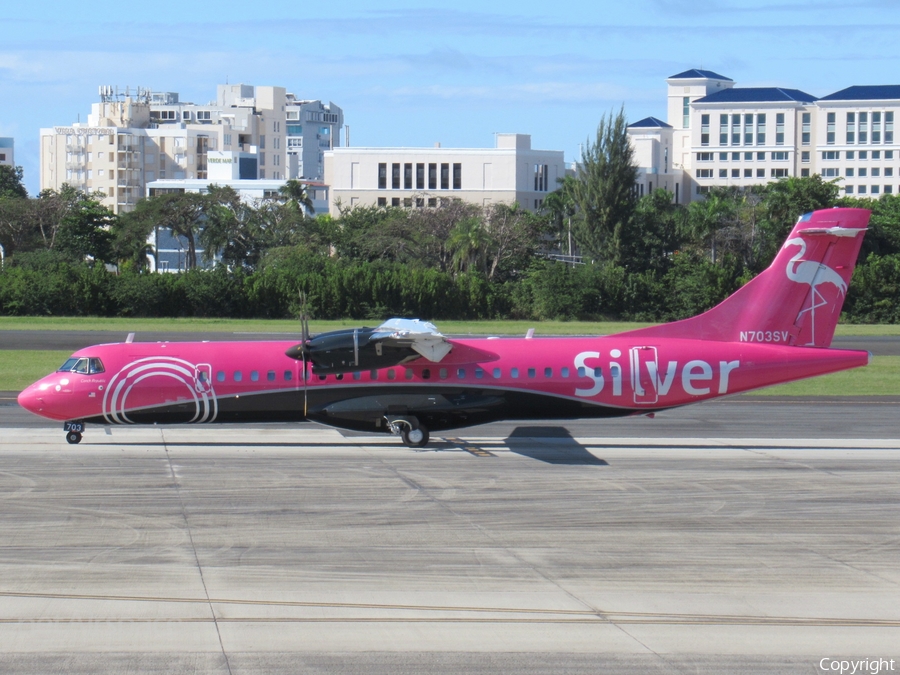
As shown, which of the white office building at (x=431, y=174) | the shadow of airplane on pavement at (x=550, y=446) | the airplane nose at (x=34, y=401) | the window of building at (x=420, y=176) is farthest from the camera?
the window of building at (x=420, y=176)

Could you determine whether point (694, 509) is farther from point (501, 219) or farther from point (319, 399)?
point (501, 219)

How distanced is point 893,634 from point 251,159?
551 ft

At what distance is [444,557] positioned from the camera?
1598cm

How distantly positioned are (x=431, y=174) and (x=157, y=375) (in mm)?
103845

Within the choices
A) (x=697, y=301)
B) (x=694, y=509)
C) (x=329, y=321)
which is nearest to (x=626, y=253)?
(x=697, y=301)

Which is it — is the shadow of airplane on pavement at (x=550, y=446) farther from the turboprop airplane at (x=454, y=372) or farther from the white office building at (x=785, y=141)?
the white office building at (x=785, y=141)

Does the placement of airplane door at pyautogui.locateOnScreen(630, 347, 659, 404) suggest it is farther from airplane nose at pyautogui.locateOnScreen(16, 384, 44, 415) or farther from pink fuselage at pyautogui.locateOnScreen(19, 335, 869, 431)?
airplane nose at pyautogui.locateOnScreen(16, 384, 44, 415)

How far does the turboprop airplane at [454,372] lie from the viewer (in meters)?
25.5

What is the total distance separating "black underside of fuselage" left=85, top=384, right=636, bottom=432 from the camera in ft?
83.9

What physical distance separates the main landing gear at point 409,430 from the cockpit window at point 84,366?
714cm

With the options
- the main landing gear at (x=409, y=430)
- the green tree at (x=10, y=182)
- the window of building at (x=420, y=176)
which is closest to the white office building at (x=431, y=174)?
the window of building at (x=420, y=176)

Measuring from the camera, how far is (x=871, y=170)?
A: 15575 cm

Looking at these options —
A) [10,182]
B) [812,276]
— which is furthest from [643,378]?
[10,182]

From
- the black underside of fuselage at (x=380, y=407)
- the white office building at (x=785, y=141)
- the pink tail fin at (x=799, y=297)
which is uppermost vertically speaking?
the white office building at (x=785, y=141)
